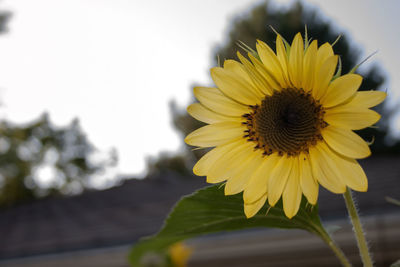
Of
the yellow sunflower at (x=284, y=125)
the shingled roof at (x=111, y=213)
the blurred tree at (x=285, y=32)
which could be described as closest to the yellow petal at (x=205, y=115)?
the yellow sunflower at (x=284, y=125)

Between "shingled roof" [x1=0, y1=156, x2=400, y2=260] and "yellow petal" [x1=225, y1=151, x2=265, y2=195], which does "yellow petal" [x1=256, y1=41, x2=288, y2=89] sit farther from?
"shingled roof" [x1=0, y1=156, x2=400, y2=260]

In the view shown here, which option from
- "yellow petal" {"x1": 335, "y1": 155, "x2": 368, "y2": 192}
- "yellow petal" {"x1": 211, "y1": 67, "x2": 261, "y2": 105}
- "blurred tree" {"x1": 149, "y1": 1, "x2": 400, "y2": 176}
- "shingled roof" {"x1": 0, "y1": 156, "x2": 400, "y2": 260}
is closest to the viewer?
"yellow petal" {"x1": 335, "y1": 155, "x2": 368, "y2": 192}

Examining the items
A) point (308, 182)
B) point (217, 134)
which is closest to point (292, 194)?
point (308, 182)

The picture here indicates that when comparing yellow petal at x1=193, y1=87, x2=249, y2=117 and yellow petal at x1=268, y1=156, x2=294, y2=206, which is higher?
yellow petal at x1=193, y1=87, x2=249, y2=117

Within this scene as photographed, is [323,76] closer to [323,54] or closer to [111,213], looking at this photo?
[323,54]

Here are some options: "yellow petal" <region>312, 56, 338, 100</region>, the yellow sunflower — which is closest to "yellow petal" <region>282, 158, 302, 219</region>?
the yellow sunflower

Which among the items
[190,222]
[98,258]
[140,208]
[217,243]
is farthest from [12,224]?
[190,222]
